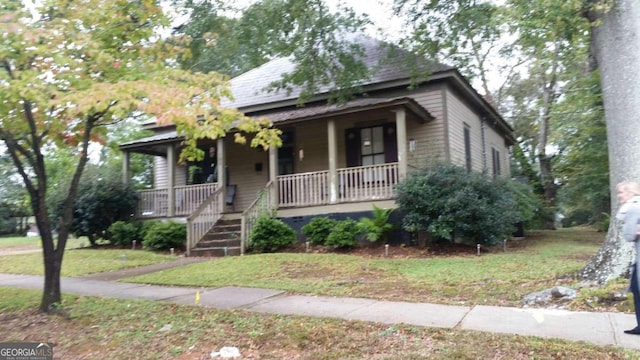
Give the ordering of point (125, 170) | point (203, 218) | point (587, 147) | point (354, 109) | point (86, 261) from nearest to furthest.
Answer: point (86, 261), point (354, 109), point (203, 218), point (125, 170), point (587, 147)

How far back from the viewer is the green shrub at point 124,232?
15812 millimetres

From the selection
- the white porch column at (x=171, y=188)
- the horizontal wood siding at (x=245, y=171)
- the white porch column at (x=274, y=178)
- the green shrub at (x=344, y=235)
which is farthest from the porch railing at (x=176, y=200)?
the green shrub at (x=344, y=235)

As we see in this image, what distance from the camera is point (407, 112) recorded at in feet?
46.3

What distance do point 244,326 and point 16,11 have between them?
4535 millimetres

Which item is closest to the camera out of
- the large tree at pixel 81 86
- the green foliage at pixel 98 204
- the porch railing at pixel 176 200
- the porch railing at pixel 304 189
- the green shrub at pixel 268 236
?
the large tree at pixel 81 86

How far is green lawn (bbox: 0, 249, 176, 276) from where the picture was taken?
11.2m

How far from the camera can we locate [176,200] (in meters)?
16.9

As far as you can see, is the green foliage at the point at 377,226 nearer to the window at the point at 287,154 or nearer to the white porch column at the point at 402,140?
the white porch column at the point at 402,140

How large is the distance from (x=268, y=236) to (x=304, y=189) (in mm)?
2327

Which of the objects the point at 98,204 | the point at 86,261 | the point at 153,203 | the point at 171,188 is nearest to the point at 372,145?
the point at 171,188

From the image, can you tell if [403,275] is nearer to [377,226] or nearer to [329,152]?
[377,226]

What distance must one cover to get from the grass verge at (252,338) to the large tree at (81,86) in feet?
3.07

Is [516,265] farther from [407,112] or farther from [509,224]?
[407,112]

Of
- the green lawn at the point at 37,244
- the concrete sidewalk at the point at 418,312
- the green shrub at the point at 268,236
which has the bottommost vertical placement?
the concrete sidewalk at the point at 418,312
